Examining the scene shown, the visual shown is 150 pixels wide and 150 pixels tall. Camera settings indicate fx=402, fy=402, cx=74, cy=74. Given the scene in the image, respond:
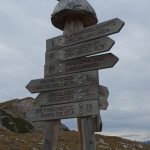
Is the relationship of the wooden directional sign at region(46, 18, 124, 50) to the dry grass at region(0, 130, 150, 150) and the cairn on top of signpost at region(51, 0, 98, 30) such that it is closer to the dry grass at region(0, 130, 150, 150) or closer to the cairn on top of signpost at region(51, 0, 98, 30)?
the cairn on top of signpost at region(51, 0, 98, 30)

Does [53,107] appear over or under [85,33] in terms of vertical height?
under

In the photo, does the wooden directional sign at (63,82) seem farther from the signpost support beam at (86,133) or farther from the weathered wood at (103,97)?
the signpost support beam at (86,133)

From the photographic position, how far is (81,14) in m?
10.8

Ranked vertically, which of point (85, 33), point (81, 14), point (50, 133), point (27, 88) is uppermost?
point (81, 14)

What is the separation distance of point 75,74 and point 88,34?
106 centimetres

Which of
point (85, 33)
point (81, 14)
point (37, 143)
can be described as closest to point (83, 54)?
point (85, 33)

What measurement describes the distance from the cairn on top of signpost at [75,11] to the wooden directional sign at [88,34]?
2.08 ft

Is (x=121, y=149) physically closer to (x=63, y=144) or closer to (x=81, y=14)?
(x=63, y=144)

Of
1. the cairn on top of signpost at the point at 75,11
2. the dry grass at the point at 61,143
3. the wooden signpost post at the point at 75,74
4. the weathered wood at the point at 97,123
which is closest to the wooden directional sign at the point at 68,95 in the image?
the wooden signpost post at the point at 75,74

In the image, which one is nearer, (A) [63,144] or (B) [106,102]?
(B) [106,102]

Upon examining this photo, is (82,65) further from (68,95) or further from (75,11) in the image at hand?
(75,11)

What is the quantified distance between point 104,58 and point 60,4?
2.26 metres

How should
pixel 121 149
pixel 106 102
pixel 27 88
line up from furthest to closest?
pixel 121 149 → pixel 27 88 → pixel 106 102

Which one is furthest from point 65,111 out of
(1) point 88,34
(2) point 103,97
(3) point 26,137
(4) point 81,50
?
(3) point 26,137
